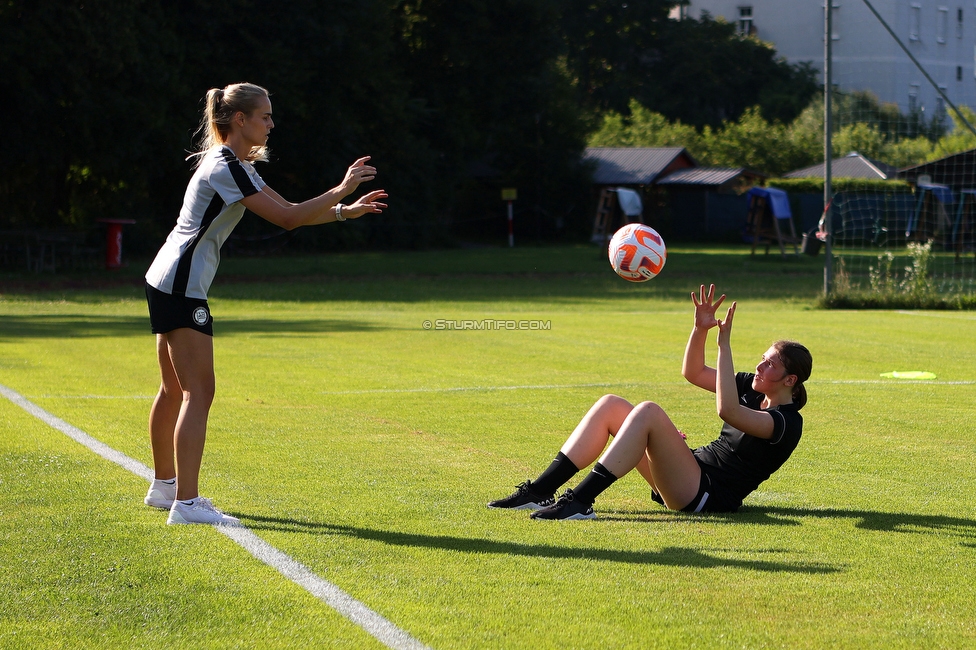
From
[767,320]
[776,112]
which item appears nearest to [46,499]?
[767,320]

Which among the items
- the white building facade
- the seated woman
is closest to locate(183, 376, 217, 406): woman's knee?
the seated woman

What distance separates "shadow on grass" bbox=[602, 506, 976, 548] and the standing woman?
7.16 feet

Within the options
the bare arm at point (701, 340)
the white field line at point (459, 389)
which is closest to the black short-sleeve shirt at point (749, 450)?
the bare arm at point (701, 340)

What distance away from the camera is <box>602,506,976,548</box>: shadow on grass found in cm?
568

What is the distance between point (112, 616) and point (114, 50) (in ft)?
98.0

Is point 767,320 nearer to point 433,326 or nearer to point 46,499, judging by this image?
point 433,326

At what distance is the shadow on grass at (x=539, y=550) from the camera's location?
5.00 metres

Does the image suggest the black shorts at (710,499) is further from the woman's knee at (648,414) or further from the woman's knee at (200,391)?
the woman's knee at (200,391)

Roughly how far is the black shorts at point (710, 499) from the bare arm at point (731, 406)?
0.41 metres

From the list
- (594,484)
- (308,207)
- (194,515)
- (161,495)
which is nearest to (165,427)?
(161,495)

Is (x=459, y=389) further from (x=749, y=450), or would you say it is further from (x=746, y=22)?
(x=746, y=22)

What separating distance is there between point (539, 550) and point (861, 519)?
1.85 m

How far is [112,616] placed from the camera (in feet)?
14.0

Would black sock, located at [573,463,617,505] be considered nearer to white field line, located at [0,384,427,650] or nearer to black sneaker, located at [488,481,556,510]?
black sneaker, located at [488,481,556,510]
